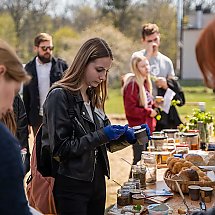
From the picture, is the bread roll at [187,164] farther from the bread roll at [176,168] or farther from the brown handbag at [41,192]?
the brown handbag at [41,192]

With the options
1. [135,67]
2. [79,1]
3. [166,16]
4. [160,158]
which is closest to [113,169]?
[135,67]

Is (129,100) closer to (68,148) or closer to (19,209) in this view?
(68,148)

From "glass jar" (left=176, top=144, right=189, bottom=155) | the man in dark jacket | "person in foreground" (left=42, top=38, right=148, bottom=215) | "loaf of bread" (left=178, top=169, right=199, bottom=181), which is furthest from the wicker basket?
the man in dark jacket

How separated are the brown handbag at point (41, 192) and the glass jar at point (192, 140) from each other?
1605mm

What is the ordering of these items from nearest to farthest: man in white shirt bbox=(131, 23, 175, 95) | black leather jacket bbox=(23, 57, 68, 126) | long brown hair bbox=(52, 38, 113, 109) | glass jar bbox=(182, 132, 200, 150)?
long brown hair bbox=(52, 38, 113, 109)
glass jar bbox=(182, 132, 200, 150)
man in white shirt bbox=(131, 23, 175, 95)
black leather jacket bbox=(23, 57, 68, 126)

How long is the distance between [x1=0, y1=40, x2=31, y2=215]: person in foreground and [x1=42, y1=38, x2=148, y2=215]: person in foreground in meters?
0.93

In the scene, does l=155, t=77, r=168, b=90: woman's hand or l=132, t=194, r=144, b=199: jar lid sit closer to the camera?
l=132, t=194, r=144, b=199: jar lid

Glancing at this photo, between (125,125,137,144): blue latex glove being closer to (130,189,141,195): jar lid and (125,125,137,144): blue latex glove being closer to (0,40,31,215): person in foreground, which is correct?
(130,189,141,195): jar lid

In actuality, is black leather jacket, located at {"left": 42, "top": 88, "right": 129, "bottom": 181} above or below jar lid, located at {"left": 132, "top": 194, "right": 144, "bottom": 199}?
above

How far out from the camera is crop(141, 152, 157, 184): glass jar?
9.32 feet

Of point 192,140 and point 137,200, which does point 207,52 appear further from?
point 192,140

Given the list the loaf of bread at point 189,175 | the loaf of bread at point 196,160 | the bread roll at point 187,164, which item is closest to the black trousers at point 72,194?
the loaf of bread at point 189,175

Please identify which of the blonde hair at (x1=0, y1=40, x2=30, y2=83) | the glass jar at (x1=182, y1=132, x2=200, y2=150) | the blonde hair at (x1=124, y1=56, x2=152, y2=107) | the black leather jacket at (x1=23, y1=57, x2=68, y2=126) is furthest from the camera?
the black leather jacket at (x1=23, y1=57, x2=68, y2=126)

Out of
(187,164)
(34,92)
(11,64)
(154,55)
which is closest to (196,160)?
(187,164)
